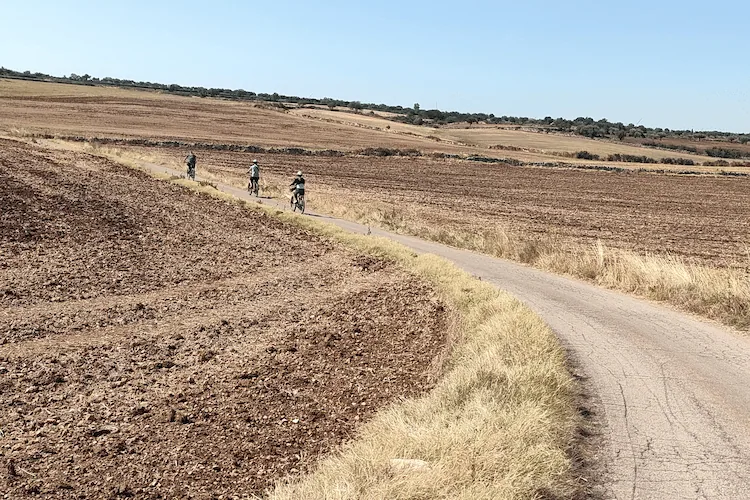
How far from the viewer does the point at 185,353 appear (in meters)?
11.1

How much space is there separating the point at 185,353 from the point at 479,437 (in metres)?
6.42

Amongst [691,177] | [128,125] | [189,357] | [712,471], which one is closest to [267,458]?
[189,357]

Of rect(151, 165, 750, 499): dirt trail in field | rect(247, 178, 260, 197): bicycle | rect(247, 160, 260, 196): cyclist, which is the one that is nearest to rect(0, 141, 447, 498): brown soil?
rect(151, 165, 750, 499): dirt trail in field

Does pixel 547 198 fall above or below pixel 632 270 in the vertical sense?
below

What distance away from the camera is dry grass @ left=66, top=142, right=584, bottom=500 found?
546 cm

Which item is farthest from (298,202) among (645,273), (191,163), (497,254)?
(645,273)

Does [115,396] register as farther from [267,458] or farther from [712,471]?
[712,471]

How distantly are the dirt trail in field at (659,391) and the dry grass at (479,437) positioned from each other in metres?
0.49

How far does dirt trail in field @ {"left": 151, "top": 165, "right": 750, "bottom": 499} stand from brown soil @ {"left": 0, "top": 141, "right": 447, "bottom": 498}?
2.57 metres

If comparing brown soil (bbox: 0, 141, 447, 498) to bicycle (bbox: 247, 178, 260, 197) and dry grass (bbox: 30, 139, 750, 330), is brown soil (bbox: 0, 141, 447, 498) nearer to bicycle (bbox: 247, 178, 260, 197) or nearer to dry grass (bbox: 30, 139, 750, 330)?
dry grass (bbox: 30, 139, 750, 330)

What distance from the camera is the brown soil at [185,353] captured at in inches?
297

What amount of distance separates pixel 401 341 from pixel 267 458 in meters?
5.04

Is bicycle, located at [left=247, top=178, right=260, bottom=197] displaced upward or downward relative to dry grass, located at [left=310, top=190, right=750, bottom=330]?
downward

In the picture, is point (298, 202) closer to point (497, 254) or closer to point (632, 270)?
point (497, 254)
